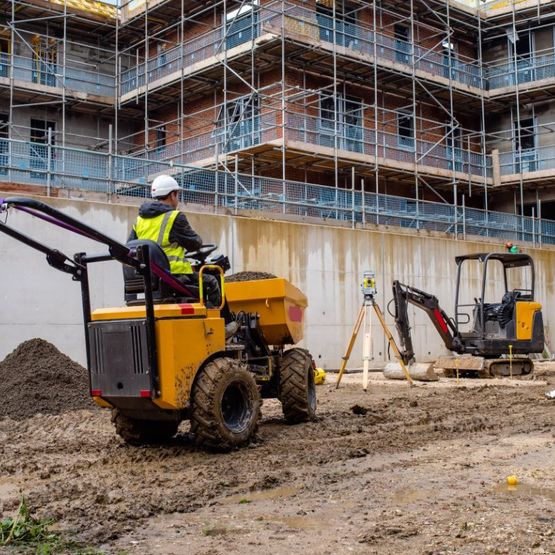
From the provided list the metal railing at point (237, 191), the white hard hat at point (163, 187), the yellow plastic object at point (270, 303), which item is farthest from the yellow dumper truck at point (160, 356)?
the metal railing at point (237, 191)

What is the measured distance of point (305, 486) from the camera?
6.08 m

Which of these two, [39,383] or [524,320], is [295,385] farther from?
[524,320]

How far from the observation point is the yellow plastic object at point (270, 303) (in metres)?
8.91

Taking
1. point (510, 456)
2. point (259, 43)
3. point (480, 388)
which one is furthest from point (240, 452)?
point (259, 43)

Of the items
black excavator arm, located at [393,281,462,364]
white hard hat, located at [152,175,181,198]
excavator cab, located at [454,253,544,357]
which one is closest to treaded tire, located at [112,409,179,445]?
white hard hat, located at [152,175,181,198]

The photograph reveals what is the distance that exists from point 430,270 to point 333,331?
4.25 metres

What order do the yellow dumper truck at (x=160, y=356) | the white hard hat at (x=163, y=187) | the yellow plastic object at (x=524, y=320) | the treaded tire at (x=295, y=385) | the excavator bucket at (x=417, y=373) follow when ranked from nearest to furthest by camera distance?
the yellow dumper truck at (x=160, y=356), the white hard hat at (x=163, y=187), the treaded tire at (x=295, y=385), the excavator bucket at (x=417, y=373), the yellow plastic object at (x=524, y=320)

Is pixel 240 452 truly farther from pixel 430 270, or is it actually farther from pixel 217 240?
pixel 430 270

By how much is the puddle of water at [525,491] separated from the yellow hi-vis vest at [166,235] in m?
3.32

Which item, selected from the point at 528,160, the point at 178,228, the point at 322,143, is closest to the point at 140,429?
the point at 178,228

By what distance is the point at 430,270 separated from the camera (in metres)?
22.7

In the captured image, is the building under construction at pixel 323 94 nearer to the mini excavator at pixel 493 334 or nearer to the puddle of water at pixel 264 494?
the mini excavator at pixel 493 334

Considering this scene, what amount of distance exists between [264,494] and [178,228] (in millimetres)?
2484

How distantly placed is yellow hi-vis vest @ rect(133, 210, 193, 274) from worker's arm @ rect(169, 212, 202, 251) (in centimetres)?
4
